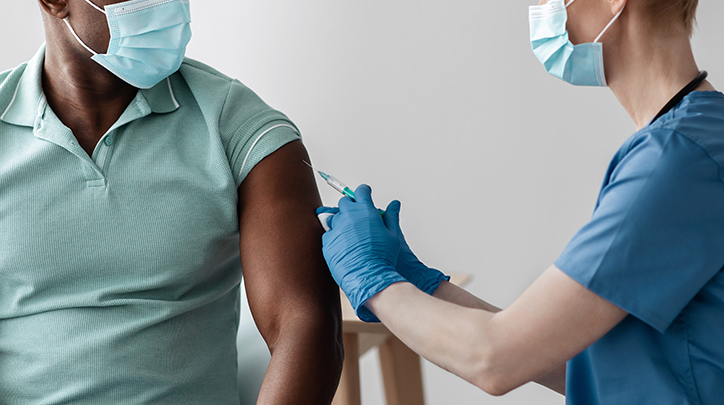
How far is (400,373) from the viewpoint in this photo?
2100 millimetres

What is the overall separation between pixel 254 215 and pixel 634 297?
2.10 feet

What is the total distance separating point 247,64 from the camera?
257cm

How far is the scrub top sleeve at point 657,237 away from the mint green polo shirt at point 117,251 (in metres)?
0.61

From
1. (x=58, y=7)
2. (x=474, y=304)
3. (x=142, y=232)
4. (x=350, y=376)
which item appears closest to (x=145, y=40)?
(x=58, y=7)

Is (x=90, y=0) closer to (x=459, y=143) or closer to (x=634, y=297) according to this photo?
(x=634, y=297)

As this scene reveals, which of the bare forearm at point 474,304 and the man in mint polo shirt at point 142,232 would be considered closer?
the man in mint polo shirt at point 142,232

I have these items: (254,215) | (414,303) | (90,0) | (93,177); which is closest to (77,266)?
(93,177)

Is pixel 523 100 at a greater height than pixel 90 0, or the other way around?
pixel 90 0

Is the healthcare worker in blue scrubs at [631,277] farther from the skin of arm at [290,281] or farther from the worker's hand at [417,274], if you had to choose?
the worker's hand at [417,274]

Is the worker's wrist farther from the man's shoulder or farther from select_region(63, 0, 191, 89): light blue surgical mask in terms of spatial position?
select_region(63, 0, 191, 89): light blue surgical mask

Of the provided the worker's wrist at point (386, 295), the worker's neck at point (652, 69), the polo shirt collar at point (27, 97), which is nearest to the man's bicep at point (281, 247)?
the worker's wrist at point (386, 295)

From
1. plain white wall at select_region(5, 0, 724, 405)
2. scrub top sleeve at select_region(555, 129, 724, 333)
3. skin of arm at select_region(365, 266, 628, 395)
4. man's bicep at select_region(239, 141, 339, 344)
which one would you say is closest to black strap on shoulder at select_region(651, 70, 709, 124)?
scrub top sleeve at select_region(555, 129, 724, 333)

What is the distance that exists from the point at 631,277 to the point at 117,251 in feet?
2.70

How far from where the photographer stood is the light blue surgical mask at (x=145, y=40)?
1.10 m
